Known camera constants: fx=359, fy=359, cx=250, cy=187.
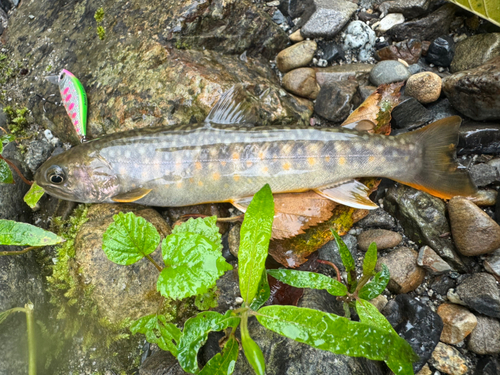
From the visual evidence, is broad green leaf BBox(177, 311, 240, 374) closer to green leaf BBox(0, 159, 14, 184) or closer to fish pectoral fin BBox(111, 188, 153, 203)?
fish pectoral fin BBox(111, 188, 153, 203)

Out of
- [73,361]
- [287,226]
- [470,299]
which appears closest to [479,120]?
[470,299]

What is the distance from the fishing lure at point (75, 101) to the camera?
4371mm

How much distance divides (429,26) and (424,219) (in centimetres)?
270

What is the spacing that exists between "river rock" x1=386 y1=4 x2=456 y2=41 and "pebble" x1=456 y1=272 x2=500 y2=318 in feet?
10.5

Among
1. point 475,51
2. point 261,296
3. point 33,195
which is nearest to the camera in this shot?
point 261,296

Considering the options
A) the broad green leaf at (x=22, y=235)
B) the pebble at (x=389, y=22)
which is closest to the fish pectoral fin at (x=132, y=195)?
the broad green leaf at (x=22, y=235)

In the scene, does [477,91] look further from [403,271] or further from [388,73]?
[403,271]

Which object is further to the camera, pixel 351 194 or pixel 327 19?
pixel 327 19

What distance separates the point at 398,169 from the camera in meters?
3.94

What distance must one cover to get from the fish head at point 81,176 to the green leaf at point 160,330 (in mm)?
1517

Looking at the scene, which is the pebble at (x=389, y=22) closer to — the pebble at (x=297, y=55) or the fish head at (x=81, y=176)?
the pebble at (x=297, y=55)

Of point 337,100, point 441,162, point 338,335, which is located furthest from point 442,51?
point 338,335

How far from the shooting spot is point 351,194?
12.9 ft

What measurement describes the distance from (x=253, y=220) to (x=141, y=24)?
3486 millimetres
